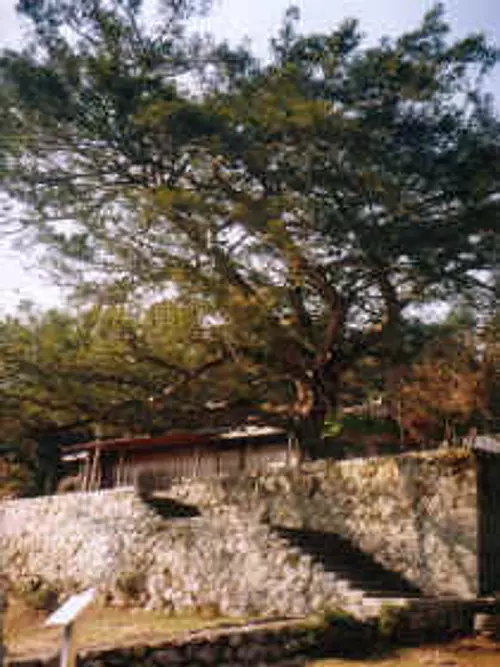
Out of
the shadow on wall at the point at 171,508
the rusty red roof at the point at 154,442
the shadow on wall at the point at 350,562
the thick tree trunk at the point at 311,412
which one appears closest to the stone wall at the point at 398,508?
the shadow on wall at the point at 350,562

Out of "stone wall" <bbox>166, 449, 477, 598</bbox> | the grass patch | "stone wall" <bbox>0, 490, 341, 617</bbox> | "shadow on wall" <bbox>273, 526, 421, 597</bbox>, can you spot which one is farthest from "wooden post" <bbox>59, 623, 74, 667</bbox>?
"stone wall" <bbox>166, 449, 477, 598</bbox>

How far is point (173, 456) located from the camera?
25.1 meters

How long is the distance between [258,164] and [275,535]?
651 centimetres

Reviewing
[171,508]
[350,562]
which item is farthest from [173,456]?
[350,562]

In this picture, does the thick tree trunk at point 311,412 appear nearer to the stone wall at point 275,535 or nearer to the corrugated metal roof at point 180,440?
Answer: the stone wall at point 275,535

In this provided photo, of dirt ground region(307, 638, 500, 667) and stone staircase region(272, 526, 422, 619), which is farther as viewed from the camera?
stone staircase region(272, 526, 422, 619)

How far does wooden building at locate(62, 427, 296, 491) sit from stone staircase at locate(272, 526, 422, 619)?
728cm

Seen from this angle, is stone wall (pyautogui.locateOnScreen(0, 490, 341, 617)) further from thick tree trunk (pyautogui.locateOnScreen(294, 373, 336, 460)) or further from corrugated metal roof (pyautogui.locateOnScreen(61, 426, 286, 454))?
corrugated metal roof (pyautogui.locateOnScreen(61, 426, 286, 454))

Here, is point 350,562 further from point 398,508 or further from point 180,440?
point 180,440

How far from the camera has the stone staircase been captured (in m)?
10.9

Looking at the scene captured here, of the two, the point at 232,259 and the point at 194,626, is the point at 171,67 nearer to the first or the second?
the point at 232,259

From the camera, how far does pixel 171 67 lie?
11.8 m

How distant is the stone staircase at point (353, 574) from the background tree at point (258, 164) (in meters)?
3.67

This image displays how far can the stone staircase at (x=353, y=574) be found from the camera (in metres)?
10.9
